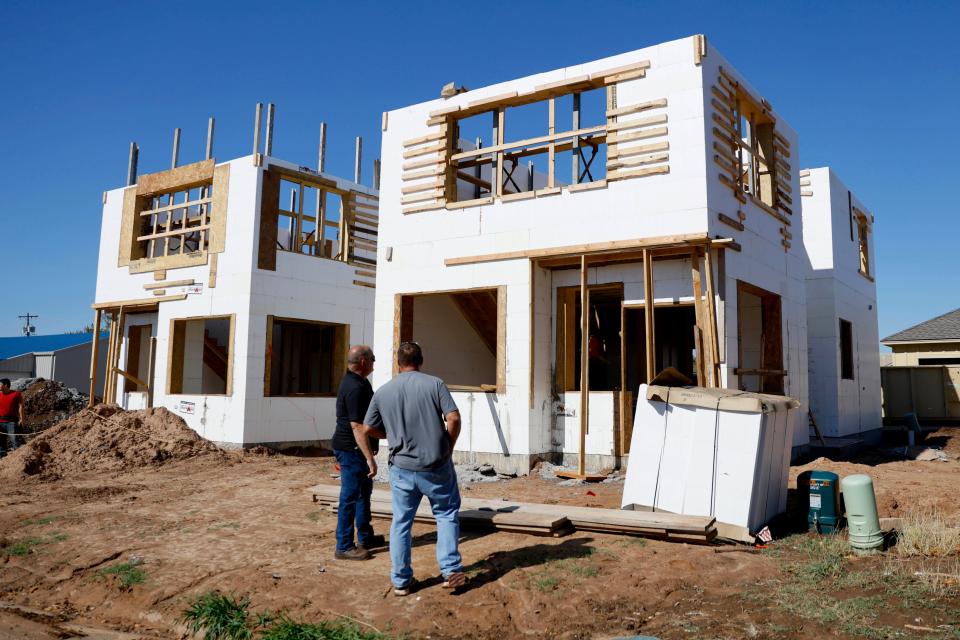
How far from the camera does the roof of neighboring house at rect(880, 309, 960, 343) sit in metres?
23.5

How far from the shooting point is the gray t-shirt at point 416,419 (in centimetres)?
557

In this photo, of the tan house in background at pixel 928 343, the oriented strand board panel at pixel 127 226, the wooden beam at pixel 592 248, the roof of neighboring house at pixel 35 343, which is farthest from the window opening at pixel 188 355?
the tan house in background at pixel 928 343

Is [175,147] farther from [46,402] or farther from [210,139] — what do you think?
[46,402]

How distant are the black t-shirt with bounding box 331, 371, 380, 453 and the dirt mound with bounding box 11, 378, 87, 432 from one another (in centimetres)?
1790

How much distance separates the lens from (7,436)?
14148mm

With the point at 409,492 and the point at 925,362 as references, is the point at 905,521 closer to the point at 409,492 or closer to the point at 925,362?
the point at 409,492

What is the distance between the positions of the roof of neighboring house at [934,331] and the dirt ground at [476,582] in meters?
17.3

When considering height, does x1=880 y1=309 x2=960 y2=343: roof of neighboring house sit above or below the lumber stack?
above

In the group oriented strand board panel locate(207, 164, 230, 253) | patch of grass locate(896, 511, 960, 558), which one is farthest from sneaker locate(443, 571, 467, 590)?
oriented strand board panel locate(207, 164, 230, 253)

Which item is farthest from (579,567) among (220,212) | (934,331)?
(934,331)

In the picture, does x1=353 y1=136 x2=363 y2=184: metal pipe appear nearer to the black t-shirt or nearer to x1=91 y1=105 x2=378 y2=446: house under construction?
x1=91 y1=105 x2=378 y2=446: house under construction

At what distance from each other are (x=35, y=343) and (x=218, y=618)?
33350 millimetres

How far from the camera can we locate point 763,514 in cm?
719

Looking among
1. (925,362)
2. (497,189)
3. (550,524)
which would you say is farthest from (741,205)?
(925,362)
